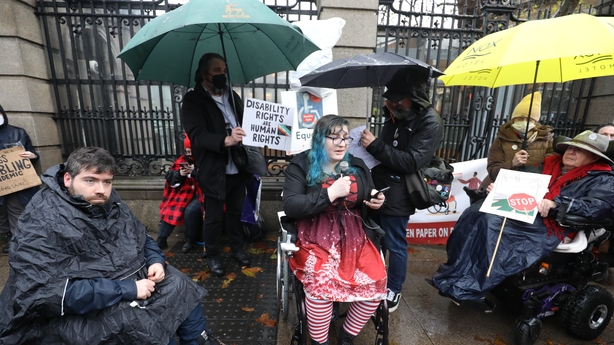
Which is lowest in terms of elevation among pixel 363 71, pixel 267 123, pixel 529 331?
pixel 529 331

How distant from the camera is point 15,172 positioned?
145 inches

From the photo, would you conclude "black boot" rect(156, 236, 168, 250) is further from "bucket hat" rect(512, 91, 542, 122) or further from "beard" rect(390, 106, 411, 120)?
"bucket hat" rect(512, 91, 542, 122)

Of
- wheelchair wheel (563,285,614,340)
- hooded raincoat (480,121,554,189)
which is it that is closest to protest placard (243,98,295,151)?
hooded raincoat (480,121,554,189)

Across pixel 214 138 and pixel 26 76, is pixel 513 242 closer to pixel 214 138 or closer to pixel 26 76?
pixel 214 138

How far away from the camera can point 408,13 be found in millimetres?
4379

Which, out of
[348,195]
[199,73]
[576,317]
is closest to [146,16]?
[199,73]

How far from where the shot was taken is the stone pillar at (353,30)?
396 cm

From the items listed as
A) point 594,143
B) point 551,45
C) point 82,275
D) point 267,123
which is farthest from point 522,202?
point 82,275

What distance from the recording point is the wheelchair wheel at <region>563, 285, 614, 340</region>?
2473 millimetres

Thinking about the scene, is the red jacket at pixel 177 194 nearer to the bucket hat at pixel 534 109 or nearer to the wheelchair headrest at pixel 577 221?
the wheelchair headrest at pixel 577 221

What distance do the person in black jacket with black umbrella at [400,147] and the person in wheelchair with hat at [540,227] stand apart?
0.52 meters

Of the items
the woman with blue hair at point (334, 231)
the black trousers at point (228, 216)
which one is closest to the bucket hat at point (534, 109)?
the woman with blue hair at point (334, 231)

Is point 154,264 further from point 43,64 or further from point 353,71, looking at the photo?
point 43,64

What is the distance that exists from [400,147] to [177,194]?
3031mm
